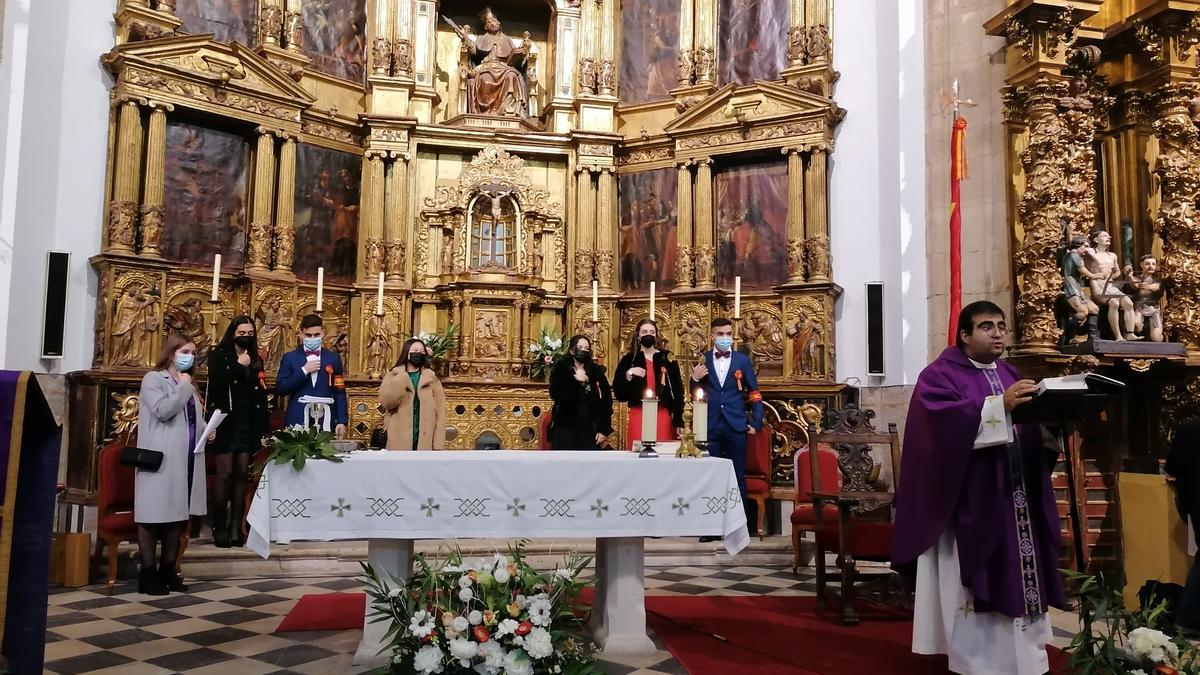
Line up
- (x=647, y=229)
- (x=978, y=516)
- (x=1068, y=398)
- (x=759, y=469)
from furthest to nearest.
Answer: (x=647, y=229), (x=759, y=469), (x=978, y=516), (x=1068, y=398)

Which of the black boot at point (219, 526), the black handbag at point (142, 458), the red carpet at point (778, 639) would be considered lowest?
the red carpet at point (778, 639)

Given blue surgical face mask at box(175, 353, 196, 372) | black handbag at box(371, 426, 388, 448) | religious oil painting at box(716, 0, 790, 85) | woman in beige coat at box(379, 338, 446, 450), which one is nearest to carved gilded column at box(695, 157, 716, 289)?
religious oil painting at box(716, 0, 790, 85)

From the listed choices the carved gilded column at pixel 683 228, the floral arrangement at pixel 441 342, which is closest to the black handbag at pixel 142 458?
the floral arrangement at pixel 441 342

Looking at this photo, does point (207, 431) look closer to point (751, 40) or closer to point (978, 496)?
point (978, 496)

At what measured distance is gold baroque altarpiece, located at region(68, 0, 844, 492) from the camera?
31.4 feet

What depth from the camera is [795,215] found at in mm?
10680

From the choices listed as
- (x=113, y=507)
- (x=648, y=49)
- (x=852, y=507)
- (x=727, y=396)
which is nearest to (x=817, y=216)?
(x=648, y=49)

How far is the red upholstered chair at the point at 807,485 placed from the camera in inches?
262

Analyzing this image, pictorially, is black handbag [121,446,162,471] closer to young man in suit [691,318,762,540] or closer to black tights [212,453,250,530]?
black tights [212,453,250,530]

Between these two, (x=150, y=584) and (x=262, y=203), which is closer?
(x=150, y=584)

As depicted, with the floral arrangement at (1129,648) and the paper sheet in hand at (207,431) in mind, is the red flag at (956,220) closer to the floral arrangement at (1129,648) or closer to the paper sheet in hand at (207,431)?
the floral arrangement at (1129,648)

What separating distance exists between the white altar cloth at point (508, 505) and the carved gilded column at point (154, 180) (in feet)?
19.6

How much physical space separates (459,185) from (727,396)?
5537mm

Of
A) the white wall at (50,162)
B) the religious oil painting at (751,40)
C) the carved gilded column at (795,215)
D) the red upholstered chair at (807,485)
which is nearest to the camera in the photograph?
the red upholstered chair at (807,485)
